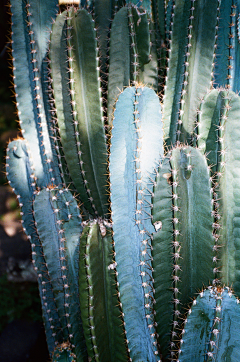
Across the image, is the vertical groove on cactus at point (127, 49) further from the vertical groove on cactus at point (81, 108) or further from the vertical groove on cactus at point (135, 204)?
the vertical groove on cactus at point (135, 204)

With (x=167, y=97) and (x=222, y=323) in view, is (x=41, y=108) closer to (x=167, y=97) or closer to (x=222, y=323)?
(x=167, y=97)

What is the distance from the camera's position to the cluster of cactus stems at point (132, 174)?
1833 millimetres

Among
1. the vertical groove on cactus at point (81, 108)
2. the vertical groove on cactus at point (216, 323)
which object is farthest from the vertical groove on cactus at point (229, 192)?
the vertical groove on cactus at point (81, 108)

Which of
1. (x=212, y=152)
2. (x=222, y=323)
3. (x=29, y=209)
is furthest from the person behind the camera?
(x=29, y=209)

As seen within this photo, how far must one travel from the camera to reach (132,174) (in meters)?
2.00

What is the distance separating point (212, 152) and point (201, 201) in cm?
38

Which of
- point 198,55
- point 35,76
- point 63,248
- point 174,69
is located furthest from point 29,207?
point 198,55

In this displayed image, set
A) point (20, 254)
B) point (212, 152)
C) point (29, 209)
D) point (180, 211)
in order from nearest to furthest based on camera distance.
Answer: point (180, 211) < point (212, 152) < point (29, 209) < point (20, 254)

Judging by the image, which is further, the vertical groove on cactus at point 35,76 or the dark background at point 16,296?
the dark background at point 16,296

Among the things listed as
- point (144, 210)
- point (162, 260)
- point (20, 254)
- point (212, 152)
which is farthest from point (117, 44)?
point (20, 254)

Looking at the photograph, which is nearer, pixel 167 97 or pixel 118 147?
pixel 118 147

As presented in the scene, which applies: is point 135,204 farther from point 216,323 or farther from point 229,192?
point 216,323

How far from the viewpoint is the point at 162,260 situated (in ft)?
6.19

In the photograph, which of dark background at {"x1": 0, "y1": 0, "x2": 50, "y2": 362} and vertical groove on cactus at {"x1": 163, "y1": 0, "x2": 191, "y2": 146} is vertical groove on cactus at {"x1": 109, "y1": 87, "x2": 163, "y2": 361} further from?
dark background at {"x1": 0, "y1": 0, "x2": 50, "y2": 362}
